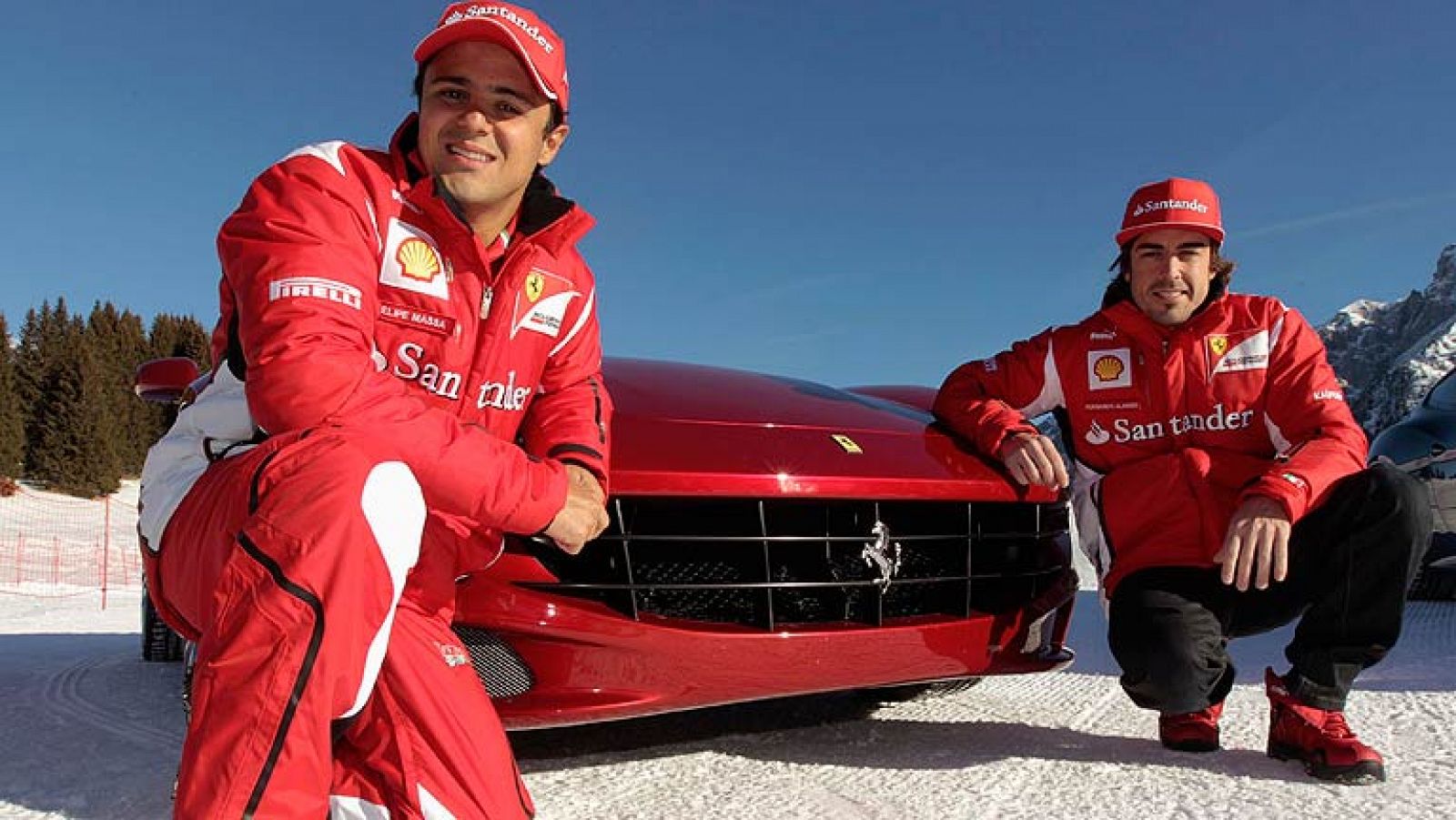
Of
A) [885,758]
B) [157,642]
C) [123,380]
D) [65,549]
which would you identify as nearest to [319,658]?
[885,758]

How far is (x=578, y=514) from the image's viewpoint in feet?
5.50

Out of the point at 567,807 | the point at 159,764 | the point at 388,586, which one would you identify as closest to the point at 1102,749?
the point at 567,807

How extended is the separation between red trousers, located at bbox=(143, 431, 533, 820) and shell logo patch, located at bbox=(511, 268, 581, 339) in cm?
53

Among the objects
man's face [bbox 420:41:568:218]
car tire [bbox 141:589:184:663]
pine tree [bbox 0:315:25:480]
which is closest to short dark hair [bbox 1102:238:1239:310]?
man's face [bbox 420:41:568:218]

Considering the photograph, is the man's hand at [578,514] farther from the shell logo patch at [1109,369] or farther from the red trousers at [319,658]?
the shell logo patch at [1109,369]

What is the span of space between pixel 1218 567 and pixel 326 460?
1959 mm

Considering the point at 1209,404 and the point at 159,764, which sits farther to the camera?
the point at 1209,404

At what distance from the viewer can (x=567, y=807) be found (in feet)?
6.02

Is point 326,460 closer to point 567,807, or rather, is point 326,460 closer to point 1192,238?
point 567,807

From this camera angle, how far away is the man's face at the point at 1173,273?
2.47m

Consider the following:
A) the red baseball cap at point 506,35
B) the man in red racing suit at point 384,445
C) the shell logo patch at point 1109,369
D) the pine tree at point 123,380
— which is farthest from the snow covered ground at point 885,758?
the pine tree at point 123,380

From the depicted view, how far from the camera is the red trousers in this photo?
1.17 metres

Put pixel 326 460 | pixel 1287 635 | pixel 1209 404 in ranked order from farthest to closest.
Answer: pixel 1287 635 → pixel 1209 404 → pixel 326 460

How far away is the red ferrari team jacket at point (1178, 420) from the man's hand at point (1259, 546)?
0.68ft
